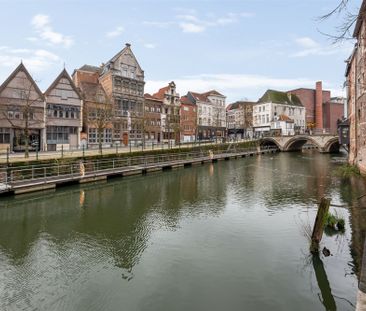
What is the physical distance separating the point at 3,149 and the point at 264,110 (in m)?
65.4

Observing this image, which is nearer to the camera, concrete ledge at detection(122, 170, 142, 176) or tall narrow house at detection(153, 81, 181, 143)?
concrete ledge at detection(122, 170, 142, 176)

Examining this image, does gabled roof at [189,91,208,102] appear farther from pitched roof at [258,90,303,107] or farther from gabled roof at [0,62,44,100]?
gabled roof at [0,62,44,100]

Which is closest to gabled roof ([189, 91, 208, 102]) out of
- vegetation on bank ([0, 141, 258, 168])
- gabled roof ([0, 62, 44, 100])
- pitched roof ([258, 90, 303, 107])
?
pitched roof ([258, 90, 303, 107])

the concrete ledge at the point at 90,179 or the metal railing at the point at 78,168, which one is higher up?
the metal railing at the point at 78,168

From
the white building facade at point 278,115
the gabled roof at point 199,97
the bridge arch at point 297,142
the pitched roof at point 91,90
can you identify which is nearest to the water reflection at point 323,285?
the pitched roof at point 91,90

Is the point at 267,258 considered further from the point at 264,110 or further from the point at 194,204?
the point at 264,110

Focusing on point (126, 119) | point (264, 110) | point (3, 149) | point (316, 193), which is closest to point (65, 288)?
point (316, 193)

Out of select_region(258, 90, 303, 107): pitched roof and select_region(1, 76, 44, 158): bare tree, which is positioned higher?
select_region(258, 90, 303, 107): pitched roof

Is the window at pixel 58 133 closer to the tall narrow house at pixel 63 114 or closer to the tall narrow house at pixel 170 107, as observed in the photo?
the tall narrow house at pixel 63 114

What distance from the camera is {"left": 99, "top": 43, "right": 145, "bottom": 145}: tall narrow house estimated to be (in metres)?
49.9

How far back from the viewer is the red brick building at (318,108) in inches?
3590

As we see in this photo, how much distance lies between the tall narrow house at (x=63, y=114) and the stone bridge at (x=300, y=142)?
144 feet

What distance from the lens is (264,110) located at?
83.9 meters

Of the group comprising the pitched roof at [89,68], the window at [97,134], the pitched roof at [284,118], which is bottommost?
the window at [97,134]
